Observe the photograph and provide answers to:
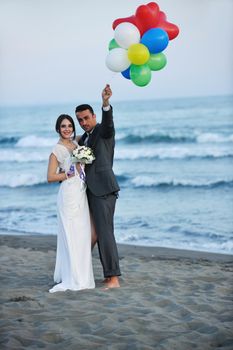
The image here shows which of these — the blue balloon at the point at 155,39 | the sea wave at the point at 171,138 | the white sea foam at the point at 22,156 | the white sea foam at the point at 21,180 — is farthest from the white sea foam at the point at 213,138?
the blue balloon at the point at 155,39

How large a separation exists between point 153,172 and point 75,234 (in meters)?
11.1

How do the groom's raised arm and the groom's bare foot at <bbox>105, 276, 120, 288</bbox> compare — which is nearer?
the groom's raised arm

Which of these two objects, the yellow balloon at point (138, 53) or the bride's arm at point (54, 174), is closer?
the yellow balloon at point (138, 53)

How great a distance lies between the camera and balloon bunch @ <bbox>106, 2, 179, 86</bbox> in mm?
4711

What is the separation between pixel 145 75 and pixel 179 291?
159 centimetres

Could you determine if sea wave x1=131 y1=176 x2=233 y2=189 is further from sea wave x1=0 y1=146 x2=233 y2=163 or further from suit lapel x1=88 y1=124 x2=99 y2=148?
suit lapel x1=88 y1=124 x2=99 y2=148

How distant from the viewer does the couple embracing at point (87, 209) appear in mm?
5035

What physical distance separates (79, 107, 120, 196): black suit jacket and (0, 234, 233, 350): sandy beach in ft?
2.46

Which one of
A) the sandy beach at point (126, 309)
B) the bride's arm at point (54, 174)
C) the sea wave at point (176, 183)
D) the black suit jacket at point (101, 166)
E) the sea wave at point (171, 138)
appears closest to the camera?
the sandy beach at point (126, 309)

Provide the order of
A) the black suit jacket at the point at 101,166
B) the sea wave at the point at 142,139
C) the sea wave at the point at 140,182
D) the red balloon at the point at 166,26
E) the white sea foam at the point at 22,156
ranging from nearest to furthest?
the red balloon at the point at 166,26 < the black suit jacket at the point at 101,166 < the sea wave at the point at 140,182 < the white sea foam at the point at 22,156 < the sea wave at the point at 142,139

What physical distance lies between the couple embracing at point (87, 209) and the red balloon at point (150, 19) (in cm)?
69

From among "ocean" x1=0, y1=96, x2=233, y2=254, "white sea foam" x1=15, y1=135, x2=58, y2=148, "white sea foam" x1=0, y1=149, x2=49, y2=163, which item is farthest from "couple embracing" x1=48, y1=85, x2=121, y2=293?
"white sea foam" x1=15, y1=135, x2=58, y2=148

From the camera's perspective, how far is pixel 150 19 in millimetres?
4766

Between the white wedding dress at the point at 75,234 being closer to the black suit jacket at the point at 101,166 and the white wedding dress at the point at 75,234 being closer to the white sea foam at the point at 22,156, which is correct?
the black suit jacket at the point at 101,166
